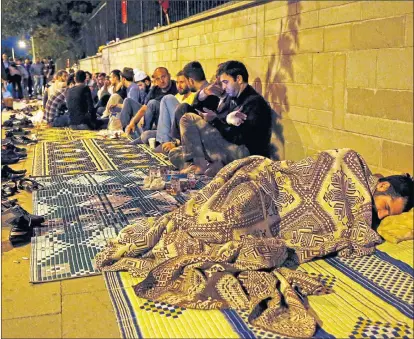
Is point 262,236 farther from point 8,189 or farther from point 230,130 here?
point 8,189

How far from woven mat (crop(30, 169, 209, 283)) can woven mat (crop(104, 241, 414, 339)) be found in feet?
1.31

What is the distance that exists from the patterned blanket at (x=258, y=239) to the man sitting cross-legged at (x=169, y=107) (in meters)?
3.55

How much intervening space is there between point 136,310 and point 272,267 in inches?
29.9

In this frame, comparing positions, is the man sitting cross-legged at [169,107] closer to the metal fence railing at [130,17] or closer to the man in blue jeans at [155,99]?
the man in blue jeans at [155,99]

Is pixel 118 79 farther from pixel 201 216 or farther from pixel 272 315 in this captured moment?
pixel 272 315

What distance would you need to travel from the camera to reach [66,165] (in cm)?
653

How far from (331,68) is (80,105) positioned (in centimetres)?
618

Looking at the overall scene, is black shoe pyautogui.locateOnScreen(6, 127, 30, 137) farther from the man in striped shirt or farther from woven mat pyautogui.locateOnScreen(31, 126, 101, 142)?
the man in striped shirt

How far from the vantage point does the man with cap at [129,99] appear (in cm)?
901

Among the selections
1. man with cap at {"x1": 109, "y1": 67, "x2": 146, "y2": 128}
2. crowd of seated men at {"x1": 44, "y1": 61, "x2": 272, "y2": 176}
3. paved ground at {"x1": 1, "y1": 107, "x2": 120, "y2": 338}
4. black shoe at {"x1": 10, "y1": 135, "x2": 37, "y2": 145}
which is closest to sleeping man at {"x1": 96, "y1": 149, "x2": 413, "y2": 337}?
paved ground at {"x1": 1, "y1": 107, "x2": 120, "y2": 338}

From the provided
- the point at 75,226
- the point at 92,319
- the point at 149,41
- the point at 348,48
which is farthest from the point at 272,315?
the point at 149,41

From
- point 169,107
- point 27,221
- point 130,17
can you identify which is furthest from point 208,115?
point 130,17

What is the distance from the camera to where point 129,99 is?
895 centimetres

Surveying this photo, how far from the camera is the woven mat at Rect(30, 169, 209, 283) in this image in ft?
10.7
